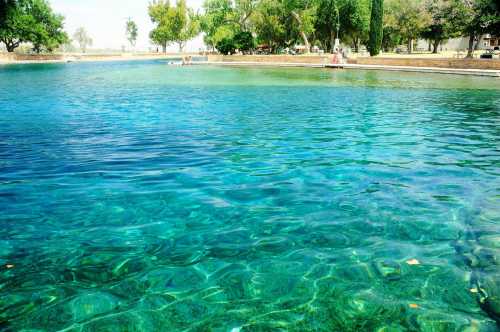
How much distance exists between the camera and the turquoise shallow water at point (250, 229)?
3893 mm

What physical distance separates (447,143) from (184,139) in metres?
6.88

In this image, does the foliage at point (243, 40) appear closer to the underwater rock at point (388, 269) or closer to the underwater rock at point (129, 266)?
the underwater rock at point (129, 266)

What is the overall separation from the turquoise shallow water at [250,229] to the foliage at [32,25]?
7824 centimetres

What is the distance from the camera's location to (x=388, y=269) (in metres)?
4.57

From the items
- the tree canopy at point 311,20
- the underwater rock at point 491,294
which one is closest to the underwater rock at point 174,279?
the underwater rock at point 491,294

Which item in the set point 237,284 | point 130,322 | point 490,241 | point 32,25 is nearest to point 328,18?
point 32,25

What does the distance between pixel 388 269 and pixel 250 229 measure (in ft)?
6.21

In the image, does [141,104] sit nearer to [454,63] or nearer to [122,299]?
[122,299]

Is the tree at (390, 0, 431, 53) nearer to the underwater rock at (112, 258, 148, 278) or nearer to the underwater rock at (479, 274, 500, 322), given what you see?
the underwater rock at (479, 274, 500, 322)

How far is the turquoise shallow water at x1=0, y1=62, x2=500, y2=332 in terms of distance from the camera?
389 centimetres

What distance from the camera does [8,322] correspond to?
3.69 m

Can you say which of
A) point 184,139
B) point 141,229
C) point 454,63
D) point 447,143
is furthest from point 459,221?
point 454,63

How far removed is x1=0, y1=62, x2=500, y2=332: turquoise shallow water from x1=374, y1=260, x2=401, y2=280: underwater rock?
21 millimetres

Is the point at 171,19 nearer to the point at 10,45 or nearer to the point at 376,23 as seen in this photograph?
the point at 10,45
